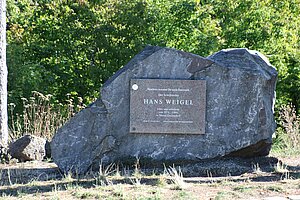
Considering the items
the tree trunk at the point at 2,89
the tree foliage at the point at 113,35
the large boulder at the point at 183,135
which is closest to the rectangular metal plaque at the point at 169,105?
the large boulder at the point at 183,135

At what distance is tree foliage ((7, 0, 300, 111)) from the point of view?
1485 centimetres

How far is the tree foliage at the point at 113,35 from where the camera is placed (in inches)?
585

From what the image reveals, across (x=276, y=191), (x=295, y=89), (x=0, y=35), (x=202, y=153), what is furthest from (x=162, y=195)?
(x=295, y=89)

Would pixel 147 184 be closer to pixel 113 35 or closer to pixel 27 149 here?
pixel 27 149

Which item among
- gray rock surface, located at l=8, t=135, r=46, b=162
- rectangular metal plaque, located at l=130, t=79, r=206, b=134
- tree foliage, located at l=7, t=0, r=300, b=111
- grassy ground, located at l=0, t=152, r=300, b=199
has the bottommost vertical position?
grassy ground, located at l=0, t=152, r=300, b=199

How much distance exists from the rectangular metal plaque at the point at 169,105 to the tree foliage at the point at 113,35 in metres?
5.38

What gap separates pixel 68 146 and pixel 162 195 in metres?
2.51

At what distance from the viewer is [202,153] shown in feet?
30.5

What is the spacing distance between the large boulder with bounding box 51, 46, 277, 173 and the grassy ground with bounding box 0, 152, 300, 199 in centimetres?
43

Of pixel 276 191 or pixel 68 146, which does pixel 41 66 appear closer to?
pixel 68 146

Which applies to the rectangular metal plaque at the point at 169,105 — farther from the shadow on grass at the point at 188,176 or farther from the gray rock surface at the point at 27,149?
the gray rock surface at the point at 27,149

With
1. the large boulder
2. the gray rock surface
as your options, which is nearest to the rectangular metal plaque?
the large boulder

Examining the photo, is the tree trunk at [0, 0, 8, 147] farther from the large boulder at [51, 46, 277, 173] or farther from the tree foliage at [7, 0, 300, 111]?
the tree foliage at [7, 0, 300, 111]

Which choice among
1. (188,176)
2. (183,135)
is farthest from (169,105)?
(188,176)
